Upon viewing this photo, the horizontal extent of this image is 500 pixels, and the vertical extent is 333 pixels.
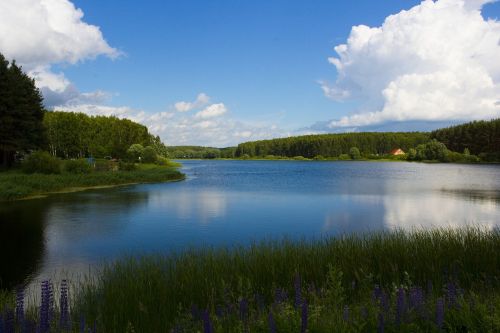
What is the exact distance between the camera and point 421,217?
23188 millimetres

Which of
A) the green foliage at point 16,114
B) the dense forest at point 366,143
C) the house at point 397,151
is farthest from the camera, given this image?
the dense forest at point 366,143

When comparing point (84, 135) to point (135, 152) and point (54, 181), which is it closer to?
point (135, 152)

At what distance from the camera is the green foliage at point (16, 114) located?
42.2 metres

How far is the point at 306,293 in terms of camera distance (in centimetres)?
695

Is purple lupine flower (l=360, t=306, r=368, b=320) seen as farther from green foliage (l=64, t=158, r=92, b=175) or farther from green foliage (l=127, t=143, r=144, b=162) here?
green foliage (l=127, t=143, r=144, b=162)

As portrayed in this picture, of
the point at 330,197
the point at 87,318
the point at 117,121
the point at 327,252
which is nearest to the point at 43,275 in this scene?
the point at 87,318

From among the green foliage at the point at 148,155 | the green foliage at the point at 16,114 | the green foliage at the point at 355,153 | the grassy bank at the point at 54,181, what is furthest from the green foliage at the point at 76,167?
the green foliage at the point at 355,153

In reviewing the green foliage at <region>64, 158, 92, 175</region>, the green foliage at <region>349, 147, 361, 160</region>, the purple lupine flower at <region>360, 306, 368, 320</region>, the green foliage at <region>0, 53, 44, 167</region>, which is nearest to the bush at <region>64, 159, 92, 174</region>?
the green foliage at <region>64, 158, 92, 175</region>

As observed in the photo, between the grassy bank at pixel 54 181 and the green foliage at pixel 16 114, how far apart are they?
4989mm

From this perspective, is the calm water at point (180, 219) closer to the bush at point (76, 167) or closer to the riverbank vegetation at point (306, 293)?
the riverbank vegetation at point (306, 293)

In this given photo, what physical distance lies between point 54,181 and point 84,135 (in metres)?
48.4

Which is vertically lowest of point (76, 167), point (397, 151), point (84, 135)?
point (397, 151)

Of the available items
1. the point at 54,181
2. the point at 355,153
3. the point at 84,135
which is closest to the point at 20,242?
the point at 54,181

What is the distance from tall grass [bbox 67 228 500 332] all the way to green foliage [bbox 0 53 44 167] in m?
40.6
